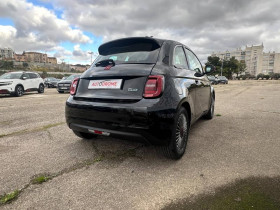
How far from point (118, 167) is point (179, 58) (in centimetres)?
178

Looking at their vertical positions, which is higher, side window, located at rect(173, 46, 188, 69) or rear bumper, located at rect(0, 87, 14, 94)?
side window, located at rect(173, 46, 188, 69)

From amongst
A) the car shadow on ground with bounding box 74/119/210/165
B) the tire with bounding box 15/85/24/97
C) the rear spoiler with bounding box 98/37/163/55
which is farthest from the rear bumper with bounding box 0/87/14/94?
the rear spoiler with bounding box 98/37/163/55

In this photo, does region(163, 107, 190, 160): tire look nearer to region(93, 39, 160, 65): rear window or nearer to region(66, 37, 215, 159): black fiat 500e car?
region(66, 37, 215, 159): black fiat 500e car

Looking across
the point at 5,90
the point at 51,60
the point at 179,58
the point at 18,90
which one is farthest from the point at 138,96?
the point at 51,60

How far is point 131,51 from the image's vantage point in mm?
2758

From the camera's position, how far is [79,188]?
1978mm

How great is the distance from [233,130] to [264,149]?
1047mm

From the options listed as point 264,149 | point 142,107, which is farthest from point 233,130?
point 142,107

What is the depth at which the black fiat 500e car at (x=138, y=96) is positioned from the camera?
2.16 m

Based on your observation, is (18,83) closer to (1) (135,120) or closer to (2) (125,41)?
(2) (125,41)

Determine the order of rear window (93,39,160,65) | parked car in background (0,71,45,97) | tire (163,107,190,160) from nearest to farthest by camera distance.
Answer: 1. tire (163,107,190,160)
2. rear window (93,39,160,65)
3. parked car in background (0,71,45,97)

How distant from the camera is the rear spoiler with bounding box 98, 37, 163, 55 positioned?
266 centimetres

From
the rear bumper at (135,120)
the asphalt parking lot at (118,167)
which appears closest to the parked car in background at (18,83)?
the asphalt parking lot at (118,167)

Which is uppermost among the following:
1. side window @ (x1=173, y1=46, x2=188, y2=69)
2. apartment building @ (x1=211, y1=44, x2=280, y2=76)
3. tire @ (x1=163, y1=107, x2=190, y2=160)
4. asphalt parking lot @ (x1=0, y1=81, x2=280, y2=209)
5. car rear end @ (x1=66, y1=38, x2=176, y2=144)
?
apartment building @ (x1=211, y1=44, x2=280, y2=76)
